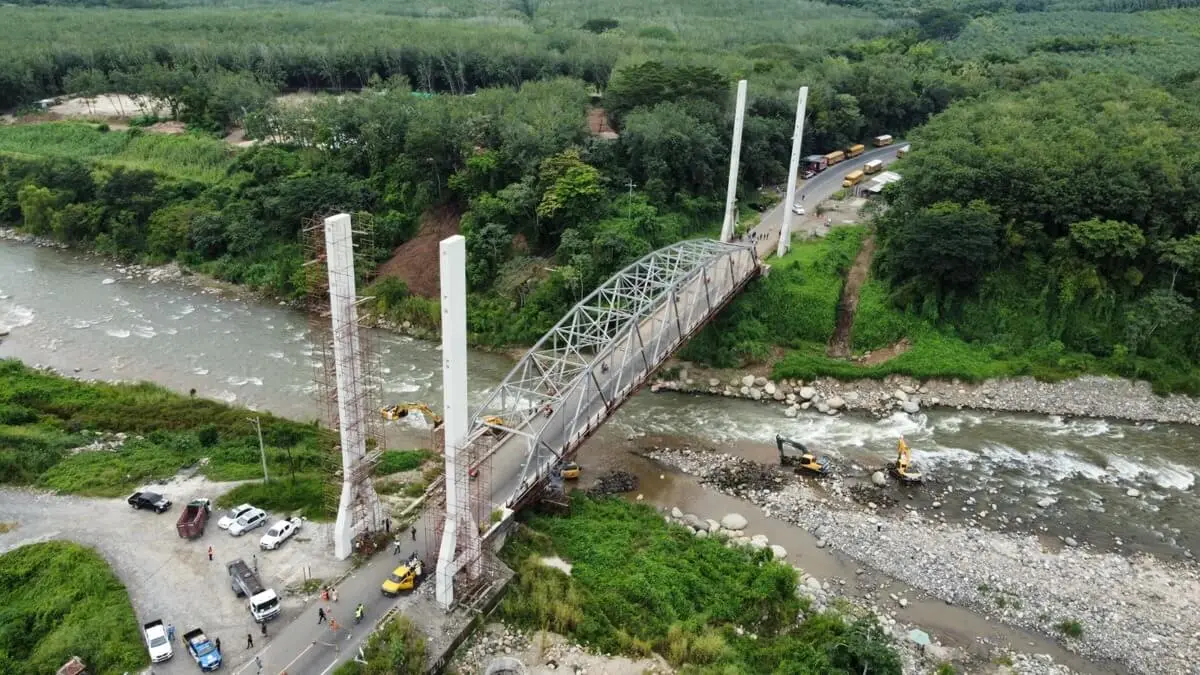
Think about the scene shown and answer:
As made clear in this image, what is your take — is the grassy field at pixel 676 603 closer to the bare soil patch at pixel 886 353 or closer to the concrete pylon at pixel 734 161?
the bare soil patch at pixel 886 353

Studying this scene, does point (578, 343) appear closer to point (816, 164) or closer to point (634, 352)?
point (634, 352)

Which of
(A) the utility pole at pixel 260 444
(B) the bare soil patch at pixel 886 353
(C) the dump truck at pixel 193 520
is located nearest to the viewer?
(C) the dump truck at pixel 193 520

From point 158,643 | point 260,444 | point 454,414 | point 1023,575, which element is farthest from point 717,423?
point 158,643

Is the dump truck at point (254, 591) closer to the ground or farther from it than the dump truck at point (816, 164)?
closer to the ground

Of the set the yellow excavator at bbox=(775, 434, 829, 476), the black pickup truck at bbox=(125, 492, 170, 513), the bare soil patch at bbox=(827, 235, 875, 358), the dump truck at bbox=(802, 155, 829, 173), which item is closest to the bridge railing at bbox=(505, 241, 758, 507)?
the bare soil patch at bbox=(827, 235, 875, 358)

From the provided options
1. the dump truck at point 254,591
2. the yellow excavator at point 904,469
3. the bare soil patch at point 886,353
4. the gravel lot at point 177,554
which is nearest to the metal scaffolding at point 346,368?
the gravel lot at point 177,554

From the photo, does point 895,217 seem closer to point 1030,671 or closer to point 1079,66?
point 1030,671
